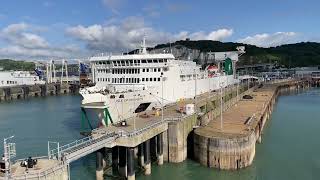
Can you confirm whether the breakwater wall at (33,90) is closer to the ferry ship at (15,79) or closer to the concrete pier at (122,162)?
the ferry ship at (15,79)

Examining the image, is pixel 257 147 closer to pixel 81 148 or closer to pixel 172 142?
pixel 172 142

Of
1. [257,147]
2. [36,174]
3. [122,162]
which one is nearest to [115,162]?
[122,162]

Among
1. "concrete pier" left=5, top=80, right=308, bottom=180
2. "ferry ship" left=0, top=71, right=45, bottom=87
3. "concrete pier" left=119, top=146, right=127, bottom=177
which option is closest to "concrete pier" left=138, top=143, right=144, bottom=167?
"concrete pier" left=5, top=80, right=308, bottom=180

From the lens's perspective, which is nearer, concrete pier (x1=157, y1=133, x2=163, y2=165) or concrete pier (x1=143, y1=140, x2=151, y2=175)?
concrete pier (x1=143, y1=140, x2=151, y2=175)

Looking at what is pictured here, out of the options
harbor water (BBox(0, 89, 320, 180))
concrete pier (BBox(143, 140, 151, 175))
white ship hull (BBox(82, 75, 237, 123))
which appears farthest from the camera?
white ship hull (BBox(82, 75, 237, 123))

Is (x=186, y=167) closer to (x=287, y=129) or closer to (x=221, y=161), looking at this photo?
(x=221, y=161)

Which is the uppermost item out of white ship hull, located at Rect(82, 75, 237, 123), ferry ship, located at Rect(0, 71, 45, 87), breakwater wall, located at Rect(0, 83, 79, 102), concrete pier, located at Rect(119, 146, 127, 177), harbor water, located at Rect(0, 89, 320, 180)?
ferry ship, located at Rect(0, 71, 45, 87)

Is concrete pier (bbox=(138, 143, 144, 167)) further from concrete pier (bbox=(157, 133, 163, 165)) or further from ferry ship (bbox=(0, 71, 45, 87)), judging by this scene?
ferry ship (bbox=(0, 71, 45, 87))
